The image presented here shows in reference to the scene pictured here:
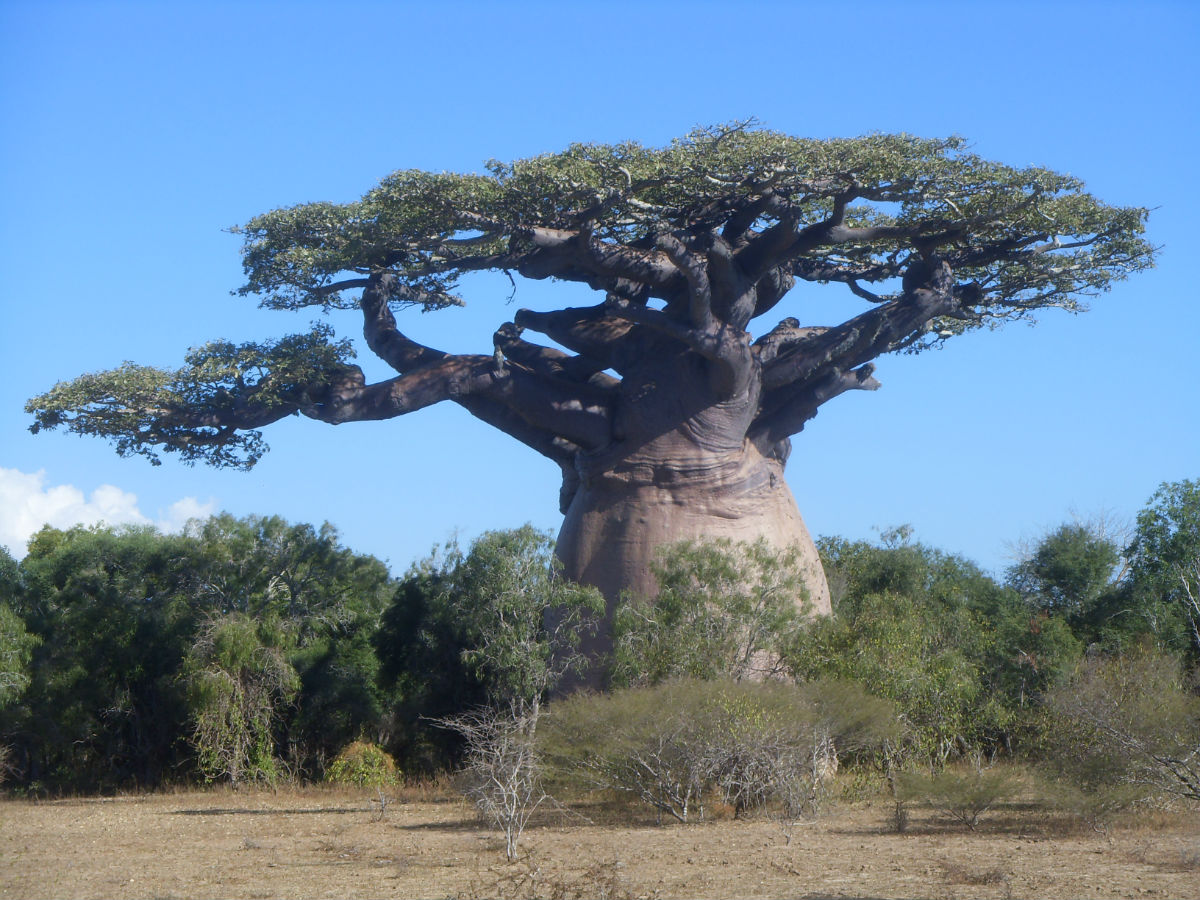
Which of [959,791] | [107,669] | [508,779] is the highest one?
[107,669]

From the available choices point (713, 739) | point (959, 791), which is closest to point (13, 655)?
point (713, 739)

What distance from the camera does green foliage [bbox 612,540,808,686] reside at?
9.93m

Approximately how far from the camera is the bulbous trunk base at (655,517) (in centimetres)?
1148

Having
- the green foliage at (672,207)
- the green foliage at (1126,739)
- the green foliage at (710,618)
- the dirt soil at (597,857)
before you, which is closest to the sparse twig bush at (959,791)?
the dirt soil at (597,857)

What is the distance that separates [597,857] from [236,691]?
20.0 ft

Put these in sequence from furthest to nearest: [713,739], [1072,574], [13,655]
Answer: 1. [1072,574]
2. [13,655]
3. [713,739]

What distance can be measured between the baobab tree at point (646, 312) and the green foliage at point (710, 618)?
970 mm

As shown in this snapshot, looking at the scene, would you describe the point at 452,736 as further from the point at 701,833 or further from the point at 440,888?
the point at 440,888

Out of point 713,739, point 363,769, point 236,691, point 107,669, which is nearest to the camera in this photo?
point 713,739

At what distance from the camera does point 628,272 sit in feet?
37.3

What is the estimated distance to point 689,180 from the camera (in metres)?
10.8

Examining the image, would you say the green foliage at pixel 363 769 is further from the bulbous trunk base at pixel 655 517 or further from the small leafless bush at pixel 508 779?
the small leafless bush at pixel 508 779

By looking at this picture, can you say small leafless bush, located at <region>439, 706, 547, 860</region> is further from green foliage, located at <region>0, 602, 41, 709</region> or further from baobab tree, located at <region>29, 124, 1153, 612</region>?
green foliage, located at <region>0, 602, 41, 709</region>

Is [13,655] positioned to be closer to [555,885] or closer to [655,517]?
[655,517]
